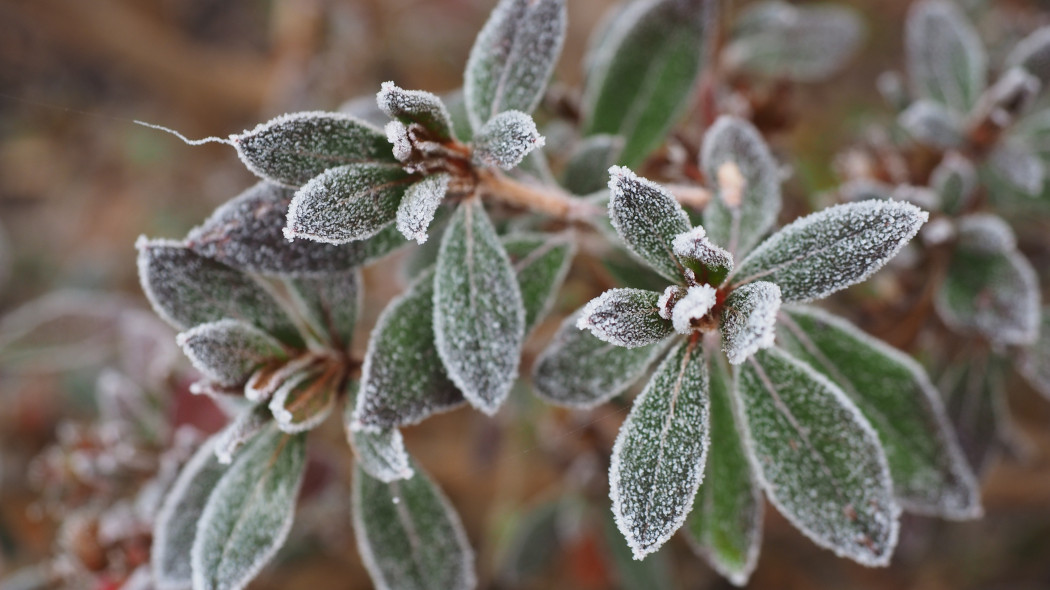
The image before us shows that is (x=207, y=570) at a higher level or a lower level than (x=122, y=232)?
higher

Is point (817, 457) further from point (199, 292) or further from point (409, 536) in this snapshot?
point (199, 292)

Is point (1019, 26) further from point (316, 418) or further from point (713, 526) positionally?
point (316, 418)

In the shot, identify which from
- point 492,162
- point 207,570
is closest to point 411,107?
point 492,162

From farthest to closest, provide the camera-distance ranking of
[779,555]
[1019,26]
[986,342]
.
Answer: [779,555] < [1019,26] < [986,342]

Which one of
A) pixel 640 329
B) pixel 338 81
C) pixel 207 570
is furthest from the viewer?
pixel 338 81

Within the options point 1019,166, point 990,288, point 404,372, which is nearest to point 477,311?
point 404,372

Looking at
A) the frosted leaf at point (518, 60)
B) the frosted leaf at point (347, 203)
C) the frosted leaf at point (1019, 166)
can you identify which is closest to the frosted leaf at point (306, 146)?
the frosted leaf at point (347, 203)

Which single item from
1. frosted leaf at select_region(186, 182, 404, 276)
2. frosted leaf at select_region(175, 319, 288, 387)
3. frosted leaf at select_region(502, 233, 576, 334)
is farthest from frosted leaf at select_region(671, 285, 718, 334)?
frosted leaf at select_region(175, 319, 288, 387)

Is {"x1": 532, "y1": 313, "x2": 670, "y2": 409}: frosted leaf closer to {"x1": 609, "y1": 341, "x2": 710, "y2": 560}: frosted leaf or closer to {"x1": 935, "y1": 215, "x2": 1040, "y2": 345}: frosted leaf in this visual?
{"x1": 609, "y1": 341, "x2": 710, "y2": 560}: frosted leaf
